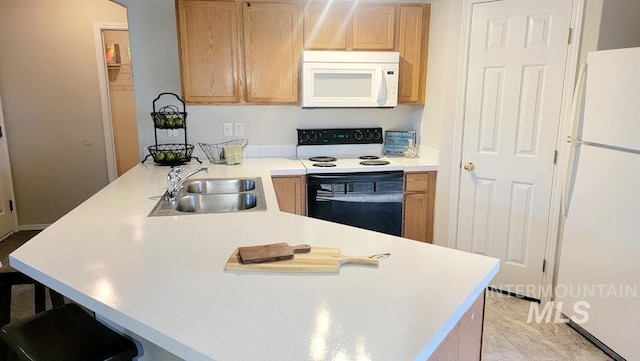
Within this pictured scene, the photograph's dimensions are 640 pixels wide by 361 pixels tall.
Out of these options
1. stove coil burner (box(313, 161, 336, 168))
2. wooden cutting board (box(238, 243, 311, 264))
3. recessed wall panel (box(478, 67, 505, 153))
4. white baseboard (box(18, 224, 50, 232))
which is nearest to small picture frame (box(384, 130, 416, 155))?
stove coil burner (box(313, 161, 336, 168))

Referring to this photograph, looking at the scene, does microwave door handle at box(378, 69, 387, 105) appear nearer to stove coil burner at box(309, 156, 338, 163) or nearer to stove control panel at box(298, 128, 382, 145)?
stove control panel at box(298, 128, 382, 145)

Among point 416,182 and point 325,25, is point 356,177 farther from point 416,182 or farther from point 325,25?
point 325,25

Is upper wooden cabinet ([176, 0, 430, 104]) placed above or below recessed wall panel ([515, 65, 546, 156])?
above

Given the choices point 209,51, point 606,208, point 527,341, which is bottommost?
point 527,341

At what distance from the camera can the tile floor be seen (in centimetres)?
228

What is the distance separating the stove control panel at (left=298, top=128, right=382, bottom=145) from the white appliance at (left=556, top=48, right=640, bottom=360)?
5.27 ft

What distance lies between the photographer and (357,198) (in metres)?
3.17

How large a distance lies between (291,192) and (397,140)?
1177 millimetres

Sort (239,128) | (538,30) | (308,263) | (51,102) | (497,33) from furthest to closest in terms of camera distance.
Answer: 1. (51,102)
2. (239,128)
3. (497,33)
4. (538,30)
5. (308,263)

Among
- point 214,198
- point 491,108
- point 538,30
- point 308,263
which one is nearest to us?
point 308,263

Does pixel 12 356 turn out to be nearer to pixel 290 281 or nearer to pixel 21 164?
pixel 290 281

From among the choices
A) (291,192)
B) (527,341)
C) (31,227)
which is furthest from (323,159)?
(31,227)

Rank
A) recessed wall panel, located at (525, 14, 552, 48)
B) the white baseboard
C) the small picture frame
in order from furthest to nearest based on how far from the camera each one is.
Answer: the white baseboard < the small picture frame < recessed wall panel, located at (525, 14, 552, 48)

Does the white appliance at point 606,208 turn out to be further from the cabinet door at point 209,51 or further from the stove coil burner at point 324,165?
the cabinet door at point 209,51
